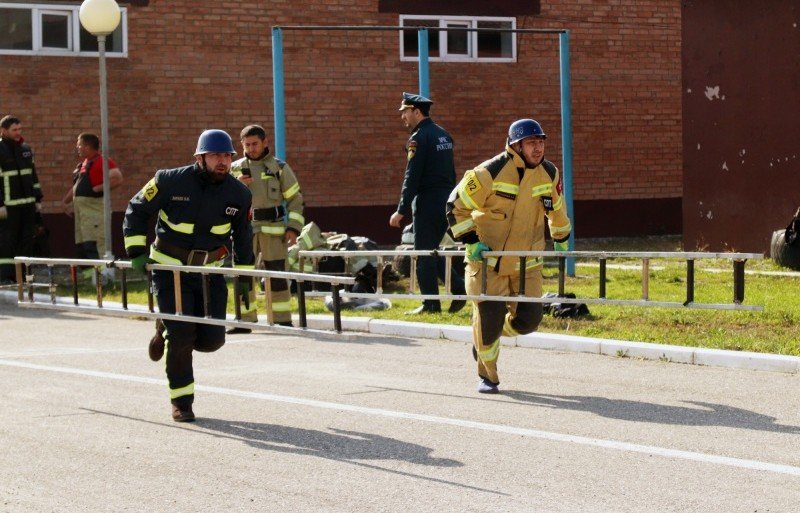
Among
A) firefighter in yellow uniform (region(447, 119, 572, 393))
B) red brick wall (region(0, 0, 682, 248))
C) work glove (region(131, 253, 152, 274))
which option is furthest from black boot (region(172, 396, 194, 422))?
red brick wall (region(0, 0, 682, 248))

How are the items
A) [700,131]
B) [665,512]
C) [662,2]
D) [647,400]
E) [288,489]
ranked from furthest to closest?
[662,2] < [700,131] < [647,400] < [288,489] < [665,512]

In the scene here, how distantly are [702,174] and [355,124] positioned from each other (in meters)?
5.81

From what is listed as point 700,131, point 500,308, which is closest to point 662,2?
point 700,131

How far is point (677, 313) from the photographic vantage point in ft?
44.1

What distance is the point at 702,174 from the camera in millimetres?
19703

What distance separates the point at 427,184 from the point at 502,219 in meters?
4.30

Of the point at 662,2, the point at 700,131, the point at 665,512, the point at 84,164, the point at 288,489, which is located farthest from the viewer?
the point at 662,2

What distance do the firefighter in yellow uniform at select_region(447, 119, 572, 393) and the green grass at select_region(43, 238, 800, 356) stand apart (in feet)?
7.74

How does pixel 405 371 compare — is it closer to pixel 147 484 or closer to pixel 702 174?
pixel 147 484

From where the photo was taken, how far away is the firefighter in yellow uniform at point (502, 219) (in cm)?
957

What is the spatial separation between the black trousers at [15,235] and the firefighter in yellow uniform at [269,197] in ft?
17.5

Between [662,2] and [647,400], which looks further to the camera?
[662,2]

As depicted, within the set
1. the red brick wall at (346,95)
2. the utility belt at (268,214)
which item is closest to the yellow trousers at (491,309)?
the utility belt at (268,214)

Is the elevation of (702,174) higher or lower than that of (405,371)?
higher
